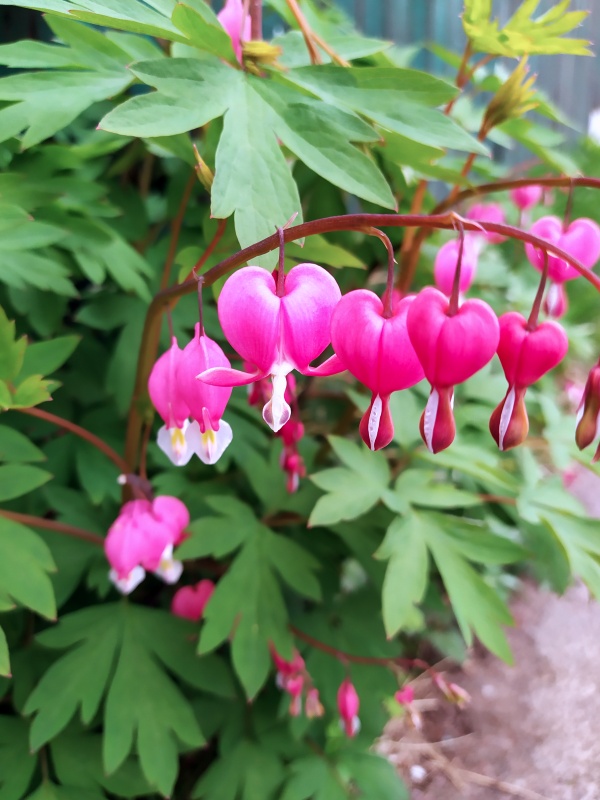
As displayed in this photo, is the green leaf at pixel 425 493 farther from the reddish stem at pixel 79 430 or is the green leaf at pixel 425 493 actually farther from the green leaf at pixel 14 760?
the green leaf at pixel 14 760

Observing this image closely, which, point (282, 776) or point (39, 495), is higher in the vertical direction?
point (39, 495)

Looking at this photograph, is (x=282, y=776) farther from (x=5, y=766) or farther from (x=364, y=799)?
(x=5, y=766)

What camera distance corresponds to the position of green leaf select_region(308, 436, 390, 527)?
979 mm

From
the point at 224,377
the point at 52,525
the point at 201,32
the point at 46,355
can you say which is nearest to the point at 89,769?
the point at 52,525

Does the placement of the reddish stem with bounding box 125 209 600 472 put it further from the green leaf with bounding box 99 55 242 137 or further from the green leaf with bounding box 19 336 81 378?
the green leaf with bounding box 19 336 81 378

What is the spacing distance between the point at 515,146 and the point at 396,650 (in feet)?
10.7

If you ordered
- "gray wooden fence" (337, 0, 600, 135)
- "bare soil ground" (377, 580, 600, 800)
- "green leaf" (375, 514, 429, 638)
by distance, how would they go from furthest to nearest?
"gray wooden fence" (337, 0, 600, 135)
"bare soil ground" (377, 580, 600, 800)
"green leaf" (375, 514, 429, 638)

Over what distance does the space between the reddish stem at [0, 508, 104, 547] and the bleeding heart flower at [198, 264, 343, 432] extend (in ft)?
1.68

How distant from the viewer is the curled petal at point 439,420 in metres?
0.53

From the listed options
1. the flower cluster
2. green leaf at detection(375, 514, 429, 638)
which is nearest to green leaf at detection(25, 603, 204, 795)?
green leaf at detection(375, 514, 429, 638)

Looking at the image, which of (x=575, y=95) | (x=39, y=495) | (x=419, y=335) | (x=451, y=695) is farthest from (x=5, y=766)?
(x=575, y=95)

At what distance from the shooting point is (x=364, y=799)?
3.91 ft

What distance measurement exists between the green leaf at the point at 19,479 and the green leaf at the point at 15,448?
0.02m

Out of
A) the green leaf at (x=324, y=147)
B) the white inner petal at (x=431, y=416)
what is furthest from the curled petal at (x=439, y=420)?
the green leaf at (x=324, y=147)
